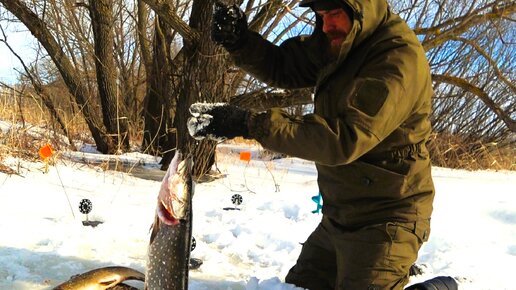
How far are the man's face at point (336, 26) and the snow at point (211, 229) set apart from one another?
53.0 inches

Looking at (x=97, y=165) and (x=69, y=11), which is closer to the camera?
(x=97, y=165)

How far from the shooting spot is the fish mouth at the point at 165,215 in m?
1.95

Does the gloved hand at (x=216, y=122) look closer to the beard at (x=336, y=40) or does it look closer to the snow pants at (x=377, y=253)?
the beard at (x=336, y=40)

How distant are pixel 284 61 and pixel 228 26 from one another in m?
0.45

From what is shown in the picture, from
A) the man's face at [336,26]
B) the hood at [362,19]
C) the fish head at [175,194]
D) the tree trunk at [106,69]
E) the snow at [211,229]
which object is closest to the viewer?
the fish head at [175,194]

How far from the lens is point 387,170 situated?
7.43 ft

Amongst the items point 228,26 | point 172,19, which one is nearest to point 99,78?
point 172,19

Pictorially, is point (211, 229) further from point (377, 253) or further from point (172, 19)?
point (172, 19)

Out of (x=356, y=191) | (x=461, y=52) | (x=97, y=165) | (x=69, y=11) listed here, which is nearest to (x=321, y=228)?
(x=356, y=191)

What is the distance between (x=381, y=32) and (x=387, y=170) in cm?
64

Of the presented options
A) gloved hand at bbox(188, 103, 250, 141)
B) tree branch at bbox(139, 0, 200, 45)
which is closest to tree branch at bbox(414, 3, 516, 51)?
tree branch at bbox(139, 0, 200, 45)

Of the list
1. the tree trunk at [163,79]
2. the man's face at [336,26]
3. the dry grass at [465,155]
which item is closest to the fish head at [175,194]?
the man's face at [336,26]

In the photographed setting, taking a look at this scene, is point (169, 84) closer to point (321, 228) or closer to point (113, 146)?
point (113, 146)

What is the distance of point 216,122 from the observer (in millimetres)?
1834
